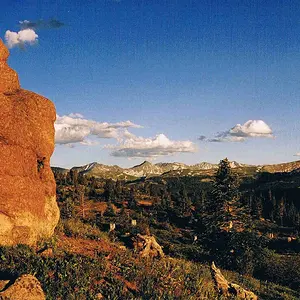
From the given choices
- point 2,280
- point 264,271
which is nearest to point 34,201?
point 2,280

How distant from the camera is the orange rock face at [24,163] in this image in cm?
1555

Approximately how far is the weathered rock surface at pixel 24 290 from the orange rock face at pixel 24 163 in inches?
219

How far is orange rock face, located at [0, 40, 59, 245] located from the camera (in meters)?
15.6

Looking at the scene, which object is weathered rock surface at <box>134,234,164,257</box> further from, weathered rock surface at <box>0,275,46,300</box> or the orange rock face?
weathered rock surface at <box>0,275,46,300</box>

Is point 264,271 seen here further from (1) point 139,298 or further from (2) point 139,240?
(1) point 139,298

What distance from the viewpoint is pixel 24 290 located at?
979cm

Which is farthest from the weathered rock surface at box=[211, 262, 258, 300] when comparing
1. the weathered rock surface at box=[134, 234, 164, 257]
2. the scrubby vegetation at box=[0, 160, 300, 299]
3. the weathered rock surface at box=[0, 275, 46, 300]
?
the weathered rock surface at box=[0, 275, 46, 300]

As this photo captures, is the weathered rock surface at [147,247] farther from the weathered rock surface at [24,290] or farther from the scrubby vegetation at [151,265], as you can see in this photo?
the weathered rock surface at [24,290]

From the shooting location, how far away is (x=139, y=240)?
21.6 metres

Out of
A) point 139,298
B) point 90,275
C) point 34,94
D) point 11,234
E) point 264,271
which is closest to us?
point 139,298

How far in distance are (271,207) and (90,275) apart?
10342 cm

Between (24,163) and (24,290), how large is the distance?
8.48 m

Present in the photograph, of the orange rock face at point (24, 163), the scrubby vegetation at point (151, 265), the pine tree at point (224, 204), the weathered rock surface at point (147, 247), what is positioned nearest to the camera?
the scrubby vegetation at point (151, 265)

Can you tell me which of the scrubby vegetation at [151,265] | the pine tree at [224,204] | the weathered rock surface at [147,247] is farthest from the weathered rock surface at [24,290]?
the pine tree at [224,204]
